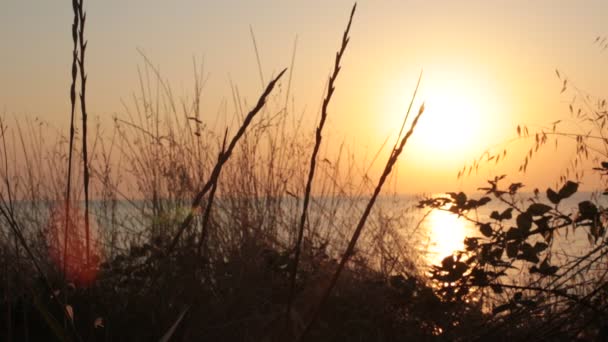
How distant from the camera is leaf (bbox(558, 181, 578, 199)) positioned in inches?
86.6

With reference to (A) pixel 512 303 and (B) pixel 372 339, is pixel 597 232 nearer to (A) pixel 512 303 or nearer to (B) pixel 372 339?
(A) pixel 512 303

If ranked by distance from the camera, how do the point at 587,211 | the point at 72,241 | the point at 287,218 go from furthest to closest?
the point at 287,218
the point at 72,241
the point at 587,211

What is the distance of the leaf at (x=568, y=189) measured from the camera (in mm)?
2200

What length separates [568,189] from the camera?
2.22 meters

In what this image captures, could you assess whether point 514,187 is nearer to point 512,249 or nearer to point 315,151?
point 512,249

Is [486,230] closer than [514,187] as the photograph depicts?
Yes

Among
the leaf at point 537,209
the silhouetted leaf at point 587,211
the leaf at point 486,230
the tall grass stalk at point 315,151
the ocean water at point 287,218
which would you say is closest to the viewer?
the tall grass stalk at point 315,151

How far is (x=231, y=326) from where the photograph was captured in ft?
7.92

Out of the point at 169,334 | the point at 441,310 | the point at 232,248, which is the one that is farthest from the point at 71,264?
the point at 169,334

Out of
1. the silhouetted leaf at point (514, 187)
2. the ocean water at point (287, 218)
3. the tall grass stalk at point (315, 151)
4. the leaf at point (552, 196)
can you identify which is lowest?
the tall grass stalk at point (315, 151)

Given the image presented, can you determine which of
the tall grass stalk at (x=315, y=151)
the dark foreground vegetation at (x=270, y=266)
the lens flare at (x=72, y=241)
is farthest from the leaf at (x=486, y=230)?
the tall grass stalk at (x=315, y=151)

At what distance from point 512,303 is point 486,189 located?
0.46 metres

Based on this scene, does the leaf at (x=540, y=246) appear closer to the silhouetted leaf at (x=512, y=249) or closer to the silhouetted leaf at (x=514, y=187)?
the silhouetted leaf at (x=512, y=249)

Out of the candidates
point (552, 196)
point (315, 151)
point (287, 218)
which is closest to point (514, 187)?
point (552, 196)
